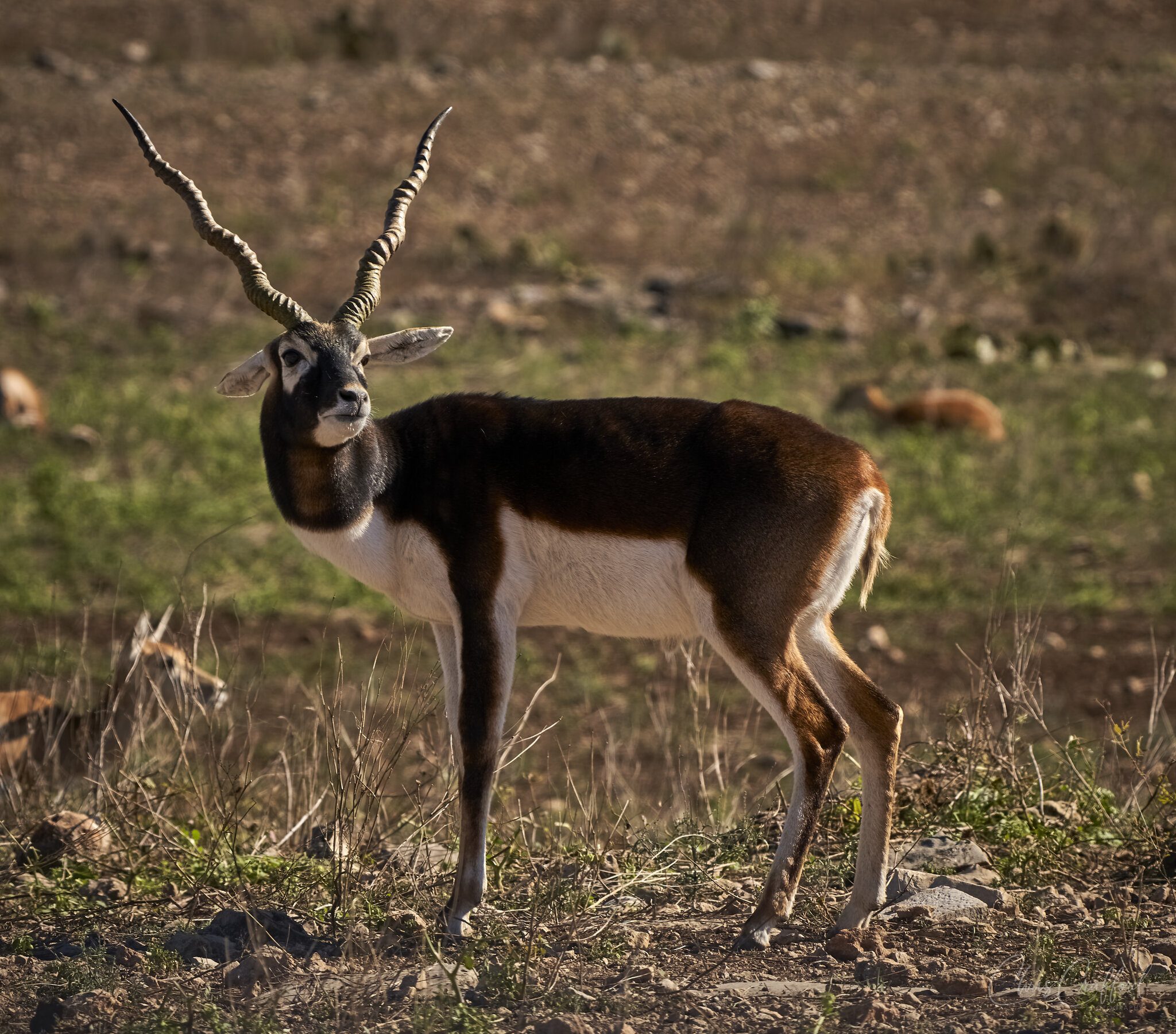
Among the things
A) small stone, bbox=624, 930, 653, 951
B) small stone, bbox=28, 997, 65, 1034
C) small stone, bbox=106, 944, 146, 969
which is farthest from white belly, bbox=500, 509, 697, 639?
small stone, bbox=28, 997, 65, 1034

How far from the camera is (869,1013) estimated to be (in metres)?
4.14

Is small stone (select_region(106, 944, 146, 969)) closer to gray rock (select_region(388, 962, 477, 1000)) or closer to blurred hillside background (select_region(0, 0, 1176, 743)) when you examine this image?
gray rock (select_region(388, 962, 477, 1000))

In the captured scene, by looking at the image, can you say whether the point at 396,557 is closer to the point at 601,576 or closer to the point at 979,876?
the point at 601,576

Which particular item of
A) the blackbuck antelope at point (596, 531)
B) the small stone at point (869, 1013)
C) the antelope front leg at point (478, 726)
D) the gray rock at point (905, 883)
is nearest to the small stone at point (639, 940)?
the blackbuck antelope at point (596, 531)

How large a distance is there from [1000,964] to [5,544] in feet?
29.2

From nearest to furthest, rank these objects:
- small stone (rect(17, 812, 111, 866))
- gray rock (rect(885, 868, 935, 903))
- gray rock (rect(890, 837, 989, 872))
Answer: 1. gray rock (rect(885, 868, 935, 903))
2. gray rock (rect(890, 837, 989, 872))
3. small stone (rect(17, 812, 111, 866))

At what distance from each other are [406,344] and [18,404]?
365 inches

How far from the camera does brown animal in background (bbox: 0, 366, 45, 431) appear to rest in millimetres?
13430

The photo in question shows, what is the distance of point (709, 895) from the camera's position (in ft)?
17.5

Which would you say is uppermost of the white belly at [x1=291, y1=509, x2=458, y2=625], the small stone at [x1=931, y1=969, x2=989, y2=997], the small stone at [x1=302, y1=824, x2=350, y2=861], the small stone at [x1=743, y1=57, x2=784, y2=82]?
the small stone at [x1=743, y1=57, x2=784, y2=82]

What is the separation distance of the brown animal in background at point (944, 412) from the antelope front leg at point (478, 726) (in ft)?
31.7

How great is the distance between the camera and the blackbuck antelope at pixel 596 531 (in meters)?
4.86

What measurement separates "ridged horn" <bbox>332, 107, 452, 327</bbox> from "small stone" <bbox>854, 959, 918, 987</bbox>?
272 cm

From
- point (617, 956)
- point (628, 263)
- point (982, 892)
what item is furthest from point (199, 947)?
point (628, 263)
